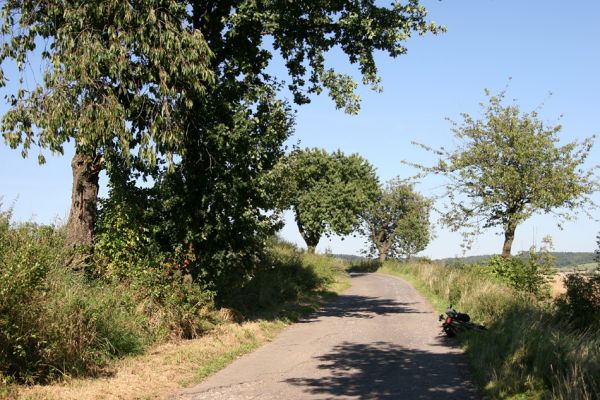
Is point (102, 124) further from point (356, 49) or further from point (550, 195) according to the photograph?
point (550, 195)

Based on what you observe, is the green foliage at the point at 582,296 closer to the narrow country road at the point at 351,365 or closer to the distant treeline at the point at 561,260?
the distant treeline at the point at 561,260

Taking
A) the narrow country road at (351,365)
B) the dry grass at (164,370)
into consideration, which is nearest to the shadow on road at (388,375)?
the narrow country road at (351,365)

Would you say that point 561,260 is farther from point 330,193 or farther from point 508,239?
point 330,193

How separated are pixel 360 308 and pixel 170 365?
1025 centimetres

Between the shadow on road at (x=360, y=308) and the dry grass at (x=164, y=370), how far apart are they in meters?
4.11

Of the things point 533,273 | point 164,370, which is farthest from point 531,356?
point 533,273

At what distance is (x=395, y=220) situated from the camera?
7350 centimetres

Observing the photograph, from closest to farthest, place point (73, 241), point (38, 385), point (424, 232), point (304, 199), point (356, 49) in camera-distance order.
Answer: point (38, 385), point (73, 241), point (356, 49), point (304, 199), point (424, 232)

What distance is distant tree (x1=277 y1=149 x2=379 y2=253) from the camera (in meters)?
51.8

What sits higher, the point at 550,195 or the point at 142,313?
the point at 550,195

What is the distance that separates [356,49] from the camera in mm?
14938

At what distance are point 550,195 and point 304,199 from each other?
Result: 29.0 metres

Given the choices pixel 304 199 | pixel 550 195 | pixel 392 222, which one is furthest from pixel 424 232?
pixel 550 195

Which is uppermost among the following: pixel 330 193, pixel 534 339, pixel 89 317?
pixel 330 193
